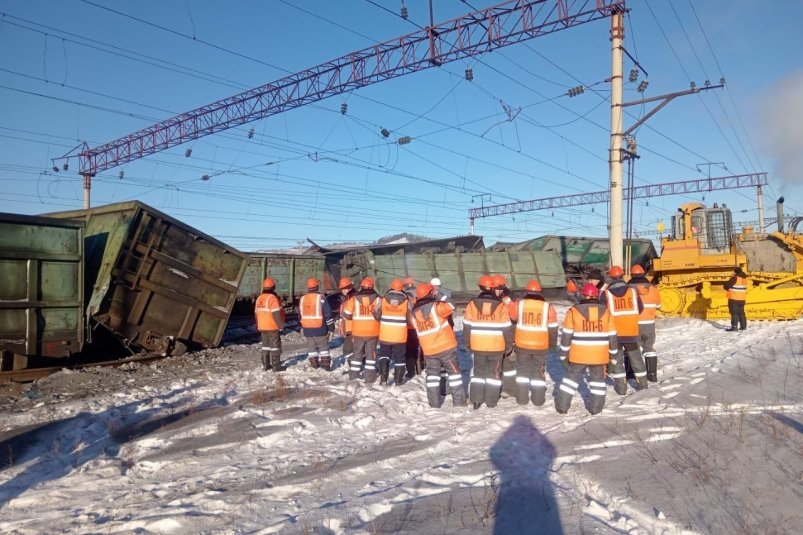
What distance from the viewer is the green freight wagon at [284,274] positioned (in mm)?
16922

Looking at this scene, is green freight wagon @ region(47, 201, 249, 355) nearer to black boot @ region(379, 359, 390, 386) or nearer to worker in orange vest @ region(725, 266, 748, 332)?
black boot @ region(379, 359, 390, 386)

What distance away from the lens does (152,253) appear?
9.97 m

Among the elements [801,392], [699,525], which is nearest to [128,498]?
[699,525]

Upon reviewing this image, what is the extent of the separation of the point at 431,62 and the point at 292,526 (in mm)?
13173

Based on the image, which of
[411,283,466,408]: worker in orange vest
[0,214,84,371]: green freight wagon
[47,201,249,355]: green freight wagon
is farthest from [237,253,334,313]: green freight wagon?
[411,283,466,408]: worker in orange vest

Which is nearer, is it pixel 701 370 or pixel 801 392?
pixel 801 392

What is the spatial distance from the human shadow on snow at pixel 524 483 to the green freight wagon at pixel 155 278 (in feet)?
23.0

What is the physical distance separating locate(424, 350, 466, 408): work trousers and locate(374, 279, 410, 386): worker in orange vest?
1124 millimetres

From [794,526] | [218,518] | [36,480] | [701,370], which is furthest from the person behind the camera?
[701,370]

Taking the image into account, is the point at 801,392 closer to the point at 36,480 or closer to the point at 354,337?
the point at 354,337

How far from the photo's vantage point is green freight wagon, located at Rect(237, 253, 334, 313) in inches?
666

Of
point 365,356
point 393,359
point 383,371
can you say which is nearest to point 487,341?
point 393,359

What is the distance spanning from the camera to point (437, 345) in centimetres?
712

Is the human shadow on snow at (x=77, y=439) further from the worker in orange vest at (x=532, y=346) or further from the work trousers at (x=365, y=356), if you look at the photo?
the worker in orange vest at (x=532, y=346)
